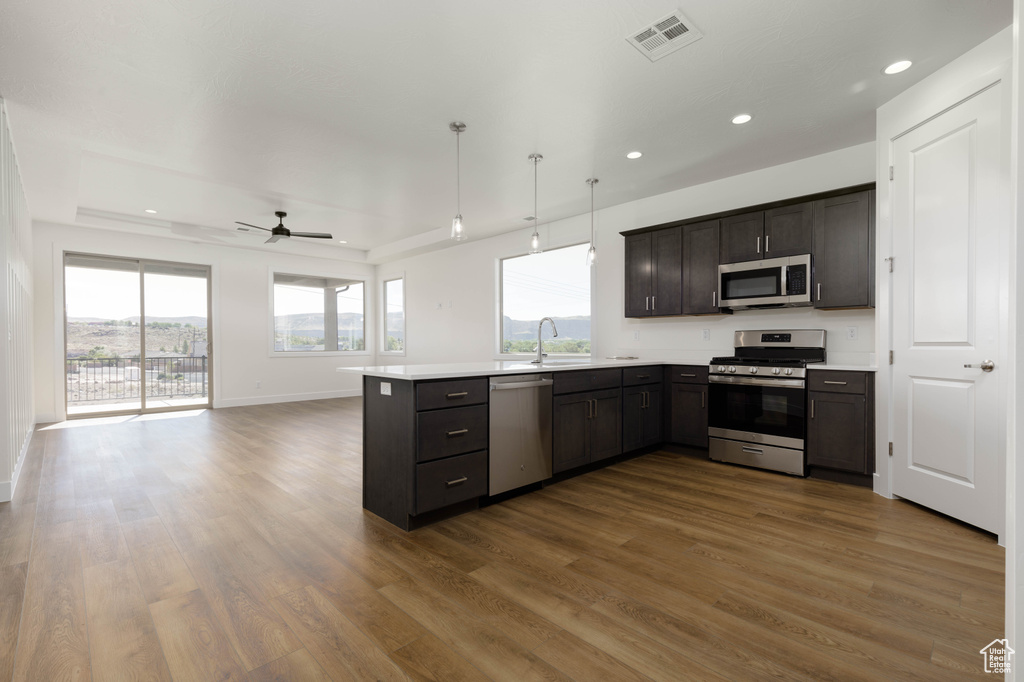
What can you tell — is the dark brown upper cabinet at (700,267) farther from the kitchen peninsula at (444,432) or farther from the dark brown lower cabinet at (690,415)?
the kitchen peninsula at (444,432)

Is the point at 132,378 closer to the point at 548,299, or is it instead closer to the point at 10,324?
the point at 10,324

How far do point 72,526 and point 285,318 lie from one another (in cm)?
586

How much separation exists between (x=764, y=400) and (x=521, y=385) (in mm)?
2055

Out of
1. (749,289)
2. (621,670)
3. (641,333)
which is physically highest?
(749,289)

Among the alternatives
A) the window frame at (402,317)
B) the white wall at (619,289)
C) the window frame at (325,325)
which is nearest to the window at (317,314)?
the window frame at (325,325)

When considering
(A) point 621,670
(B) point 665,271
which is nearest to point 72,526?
(A) point 621,670

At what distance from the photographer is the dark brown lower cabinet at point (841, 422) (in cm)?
334

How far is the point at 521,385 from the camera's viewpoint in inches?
127

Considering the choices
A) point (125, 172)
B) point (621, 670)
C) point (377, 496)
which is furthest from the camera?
point (125, 172)

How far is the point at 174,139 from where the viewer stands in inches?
146

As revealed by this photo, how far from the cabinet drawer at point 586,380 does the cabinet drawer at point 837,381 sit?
4.67 feet

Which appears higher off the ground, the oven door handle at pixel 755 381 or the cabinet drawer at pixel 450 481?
the oven door handle at pixel 755 381

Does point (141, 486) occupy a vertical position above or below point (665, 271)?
below

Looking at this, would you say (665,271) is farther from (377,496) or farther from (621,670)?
(621,670)
